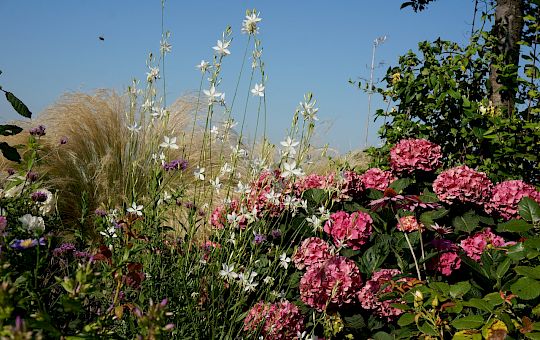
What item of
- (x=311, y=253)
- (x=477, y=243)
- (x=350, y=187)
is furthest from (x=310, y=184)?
(x=477, y=243)

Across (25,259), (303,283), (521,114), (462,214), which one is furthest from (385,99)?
(25,259)

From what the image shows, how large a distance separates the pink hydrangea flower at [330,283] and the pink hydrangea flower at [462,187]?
635 mm

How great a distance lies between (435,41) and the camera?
14.5ft

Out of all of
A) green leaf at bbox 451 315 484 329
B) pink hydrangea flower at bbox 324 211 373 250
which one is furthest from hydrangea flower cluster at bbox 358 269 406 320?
green leaf at bbox 451 315 484 329

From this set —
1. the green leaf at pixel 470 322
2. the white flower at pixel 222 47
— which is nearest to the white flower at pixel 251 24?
the white flower at pixel 222 47

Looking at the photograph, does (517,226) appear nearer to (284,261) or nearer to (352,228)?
(352,228)

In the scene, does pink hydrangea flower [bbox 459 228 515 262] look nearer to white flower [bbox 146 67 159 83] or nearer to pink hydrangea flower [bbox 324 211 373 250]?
pink hydrangea flower [bbox 324 211 373 250]

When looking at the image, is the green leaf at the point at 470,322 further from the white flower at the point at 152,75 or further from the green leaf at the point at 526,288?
the white flower at the point at 152,75

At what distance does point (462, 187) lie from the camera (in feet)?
9.36

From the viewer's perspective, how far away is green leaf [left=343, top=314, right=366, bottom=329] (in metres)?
2.65

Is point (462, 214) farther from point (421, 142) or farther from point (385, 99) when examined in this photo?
point (385, 99)

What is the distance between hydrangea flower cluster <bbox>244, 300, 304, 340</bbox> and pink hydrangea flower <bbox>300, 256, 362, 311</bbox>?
9 centimetres

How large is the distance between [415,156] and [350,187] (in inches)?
17.0

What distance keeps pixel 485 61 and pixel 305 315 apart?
8.34 feet
